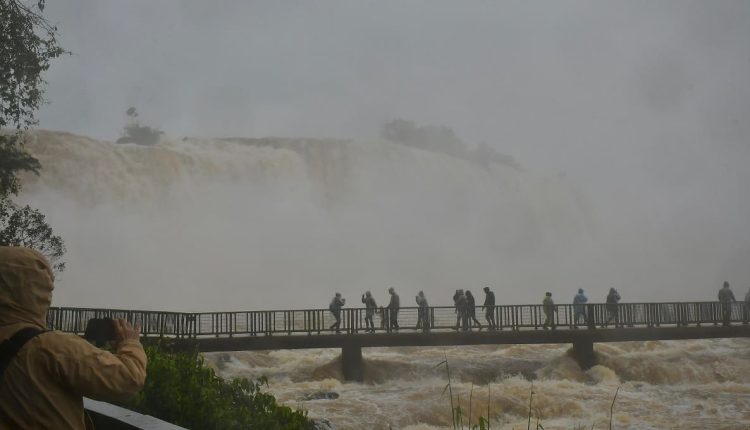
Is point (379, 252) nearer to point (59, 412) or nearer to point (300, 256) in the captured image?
point (300, 256)

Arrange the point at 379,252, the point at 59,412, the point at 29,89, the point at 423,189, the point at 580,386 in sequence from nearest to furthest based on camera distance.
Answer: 1. the point at 59,412
2. the point at 29,89
3. the point at 580,386
4. the point at 379,252
5. the point at 423,189

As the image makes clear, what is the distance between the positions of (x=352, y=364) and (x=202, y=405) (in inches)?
644

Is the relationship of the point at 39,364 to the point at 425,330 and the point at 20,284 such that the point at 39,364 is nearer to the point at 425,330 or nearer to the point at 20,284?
the point at 20,284

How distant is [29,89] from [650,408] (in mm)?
18223

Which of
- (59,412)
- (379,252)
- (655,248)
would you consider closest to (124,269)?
(379,252)

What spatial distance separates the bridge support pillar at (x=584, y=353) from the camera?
22.3 metres

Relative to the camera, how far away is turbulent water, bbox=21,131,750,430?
19172 millimetres

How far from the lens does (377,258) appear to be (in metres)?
56.0

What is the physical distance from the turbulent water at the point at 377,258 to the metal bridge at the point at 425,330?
0.80 meters

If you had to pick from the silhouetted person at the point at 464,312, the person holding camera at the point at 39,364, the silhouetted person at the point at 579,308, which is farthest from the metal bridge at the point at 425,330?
the person holding camera at the point at 39,364

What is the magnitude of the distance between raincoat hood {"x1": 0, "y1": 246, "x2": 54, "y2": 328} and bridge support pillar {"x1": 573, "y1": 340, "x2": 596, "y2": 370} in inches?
857

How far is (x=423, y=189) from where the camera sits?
220 feet

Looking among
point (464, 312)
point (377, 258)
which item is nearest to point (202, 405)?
point (464, 312)

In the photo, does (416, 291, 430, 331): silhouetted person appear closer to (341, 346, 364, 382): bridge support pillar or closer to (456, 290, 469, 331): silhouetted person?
(456, 290, 469, 331): silhouetted person
